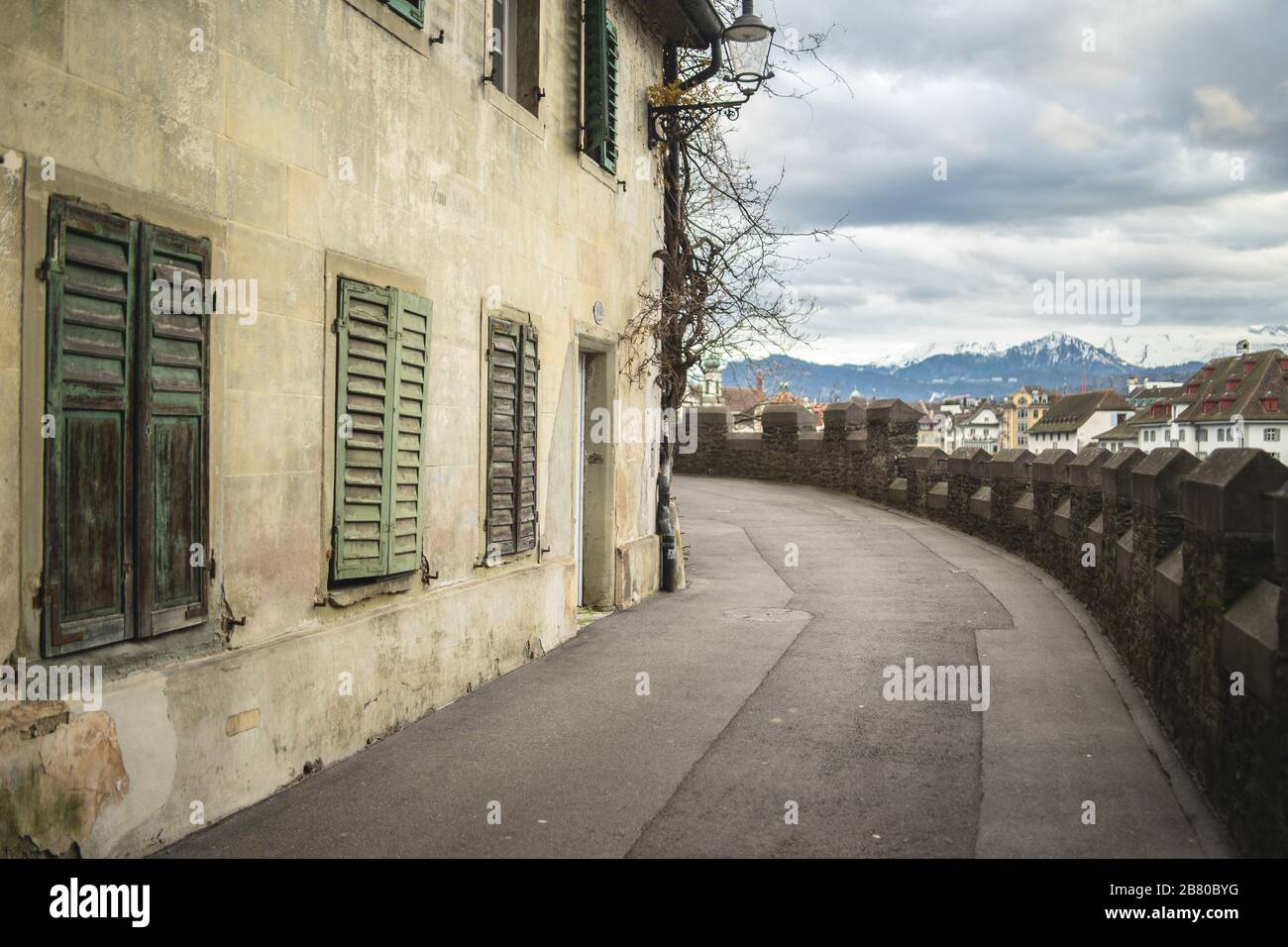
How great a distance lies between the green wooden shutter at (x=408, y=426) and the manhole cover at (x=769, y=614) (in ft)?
15.3

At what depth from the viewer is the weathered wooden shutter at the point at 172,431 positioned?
4695mm

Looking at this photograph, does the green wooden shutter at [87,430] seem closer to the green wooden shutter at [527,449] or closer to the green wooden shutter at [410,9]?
the green wooden shutter at [410,9]

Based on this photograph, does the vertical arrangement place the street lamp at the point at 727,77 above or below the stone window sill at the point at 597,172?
above

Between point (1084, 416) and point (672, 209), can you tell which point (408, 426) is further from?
point (1084, 416)

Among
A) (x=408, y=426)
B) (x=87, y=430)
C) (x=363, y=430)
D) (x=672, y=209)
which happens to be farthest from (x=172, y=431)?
(x=672, y=209)

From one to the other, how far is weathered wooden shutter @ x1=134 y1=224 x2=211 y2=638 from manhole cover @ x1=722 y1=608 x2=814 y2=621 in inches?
260

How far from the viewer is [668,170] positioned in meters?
13.2

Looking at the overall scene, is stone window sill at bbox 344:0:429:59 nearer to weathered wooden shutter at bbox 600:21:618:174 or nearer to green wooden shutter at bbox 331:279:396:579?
green wooden shutter at bbox 331:279:396:579

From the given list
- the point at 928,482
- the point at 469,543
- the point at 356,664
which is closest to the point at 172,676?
the point at 356,664

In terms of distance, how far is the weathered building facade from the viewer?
4219 millimetres

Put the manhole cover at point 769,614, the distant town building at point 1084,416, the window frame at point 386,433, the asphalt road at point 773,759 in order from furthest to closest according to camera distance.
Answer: the distant town building at point 1084,416
the manhole cover at point 769,614
the window frame at point 386,433
the asphalt road at point 773,759

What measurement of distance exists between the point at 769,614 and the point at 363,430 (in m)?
5.71

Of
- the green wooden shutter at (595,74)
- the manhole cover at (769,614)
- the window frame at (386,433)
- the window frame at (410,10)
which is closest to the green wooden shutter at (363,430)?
the window frame at (386,433)

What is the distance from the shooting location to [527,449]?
902cm
